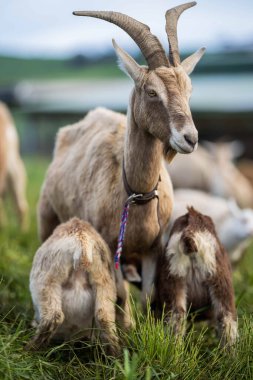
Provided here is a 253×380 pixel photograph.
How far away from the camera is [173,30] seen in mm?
5027

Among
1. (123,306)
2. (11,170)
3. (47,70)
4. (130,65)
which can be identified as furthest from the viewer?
(47,70)

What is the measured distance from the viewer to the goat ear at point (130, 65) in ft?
15.5

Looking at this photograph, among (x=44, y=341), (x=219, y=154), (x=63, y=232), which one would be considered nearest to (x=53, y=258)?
(x=63, y=232)

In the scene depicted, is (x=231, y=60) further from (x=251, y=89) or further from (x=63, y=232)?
(x=63, y=232)

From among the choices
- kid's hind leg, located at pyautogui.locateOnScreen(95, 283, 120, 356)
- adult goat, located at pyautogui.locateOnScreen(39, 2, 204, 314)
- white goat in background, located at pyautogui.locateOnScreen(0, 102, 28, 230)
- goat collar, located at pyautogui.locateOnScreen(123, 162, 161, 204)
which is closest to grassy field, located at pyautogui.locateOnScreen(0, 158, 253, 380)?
kid's hind leg, located at pyautogui.locateOnScreen(95, 283, 120, 356)

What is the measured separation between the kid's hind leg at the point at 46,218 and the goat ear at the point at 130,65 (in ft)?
6.84

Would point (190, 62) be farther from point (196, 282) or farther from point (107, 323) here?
point (107, 323)

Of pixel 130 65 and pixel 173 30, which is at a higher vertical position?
pixel 173 30

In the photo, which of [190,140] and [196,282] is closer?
[190,140]

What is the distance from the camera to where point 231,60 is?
3000 centimetres

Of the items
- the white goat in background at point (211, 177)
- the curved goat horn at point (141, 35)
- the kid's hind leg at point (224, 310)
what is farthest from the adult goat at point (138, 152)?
the white goat in background at point (211, 177)

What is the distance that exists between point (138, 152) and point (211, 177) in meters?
7.69

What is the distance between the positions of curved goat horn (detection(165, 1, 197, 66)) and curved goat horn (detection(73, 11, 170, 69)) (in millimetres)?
146

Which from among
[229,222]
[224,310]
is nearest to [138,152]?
[224,310]
